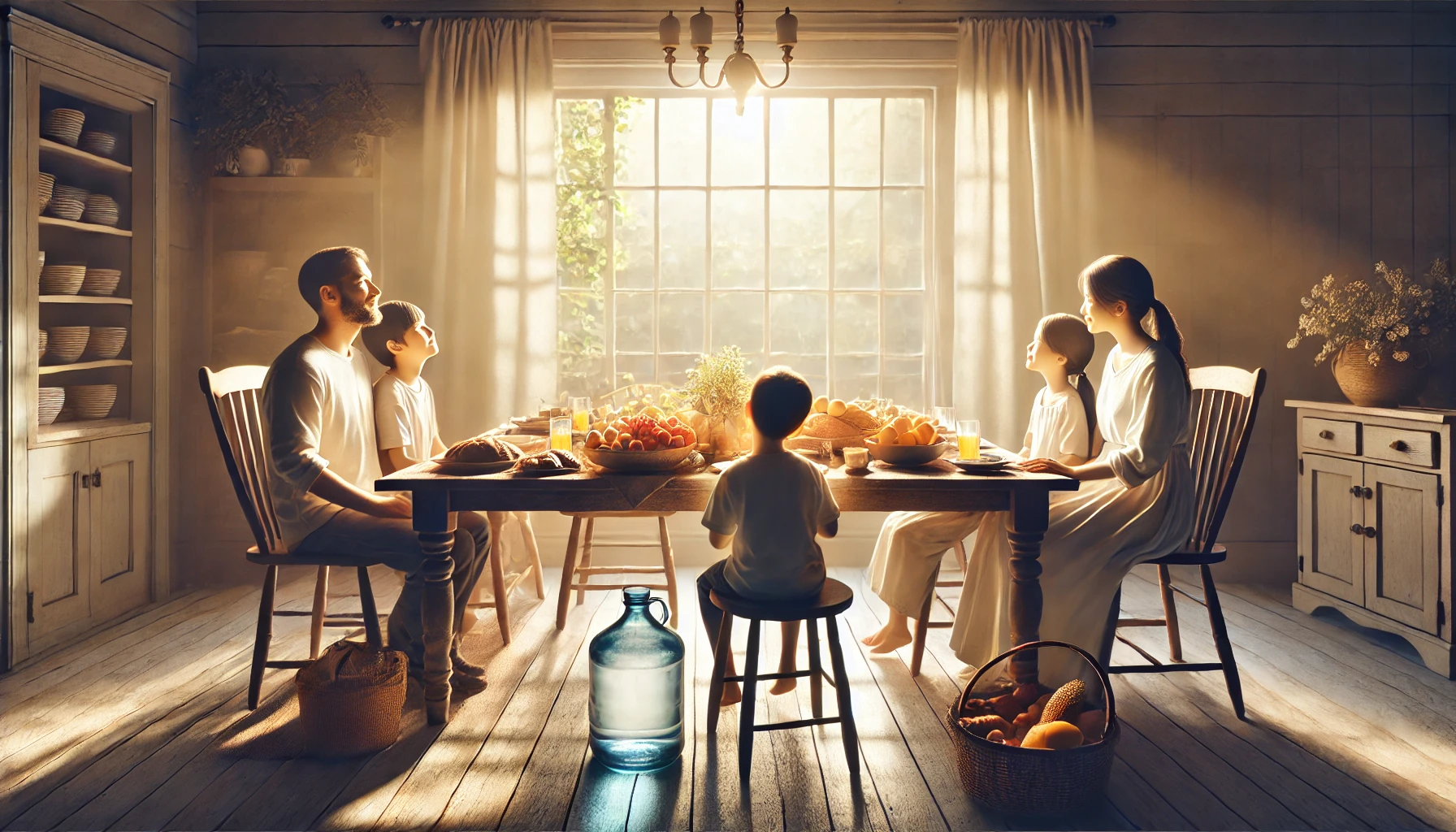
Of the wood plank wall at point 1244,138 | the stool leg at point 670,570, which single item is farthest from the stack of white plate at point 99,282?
the stool leg at point 670,570

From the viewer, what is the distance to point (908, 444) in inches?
96.3

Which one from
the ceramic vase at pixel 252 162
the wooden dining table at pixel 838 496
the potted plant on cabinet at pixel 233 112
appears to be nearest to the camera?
the wooden dining table at pixel 838 496

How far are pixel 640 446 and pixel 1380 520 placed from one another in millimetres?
2636

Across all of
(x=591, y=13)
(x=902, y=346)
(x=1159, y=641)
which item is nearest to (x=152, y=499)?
(x=591, y=13)

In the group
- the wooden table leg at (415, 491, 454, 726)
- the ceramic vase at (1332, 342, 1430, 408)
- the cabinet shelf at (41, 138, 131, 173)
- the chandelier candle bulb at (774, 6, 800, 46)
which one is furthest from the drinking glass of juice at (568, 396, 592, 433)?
the ceramic vase at (1332, 342, 1430, 408)

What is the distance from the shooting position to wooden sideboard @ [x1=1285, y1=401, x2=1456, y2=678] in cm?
300

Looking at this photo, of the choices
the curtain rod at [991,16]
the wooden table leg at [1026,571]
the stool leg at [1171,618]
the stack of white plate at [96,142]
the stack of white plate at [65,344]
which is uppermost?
the curtain rod at [991,16]

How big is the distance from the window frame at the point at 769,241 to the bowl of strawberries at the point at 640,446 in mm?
2003

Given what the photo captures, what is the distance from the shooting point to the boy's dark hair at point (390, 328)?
295 centimetres

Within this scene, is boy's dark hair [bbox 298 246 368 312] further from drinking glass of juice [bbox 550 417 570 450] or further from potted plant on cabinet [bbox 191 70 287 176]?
potted plant on cabinet [bbox 191 70 287 176]

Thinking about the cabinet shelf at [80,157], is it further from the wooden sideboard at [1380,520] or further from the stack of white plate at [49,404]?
the wooden sideboard at [1380,520]

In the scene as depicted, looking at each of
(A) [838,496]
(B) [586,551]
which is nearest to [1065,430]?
(A) [838,496]

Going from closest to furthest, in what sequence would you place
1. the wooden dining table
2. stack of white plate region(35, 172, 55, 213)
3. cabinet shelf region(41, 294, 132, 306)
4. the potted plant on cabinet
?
the wooden dining table → stack of white plate region(35, 172, 55, 213) → cabinet shelf region(41, 294, 132, 306) → the potted plant on cabinet

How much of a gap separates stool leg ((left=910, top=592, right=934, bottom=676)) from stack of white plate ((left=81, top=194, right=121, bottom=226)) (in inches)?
128
